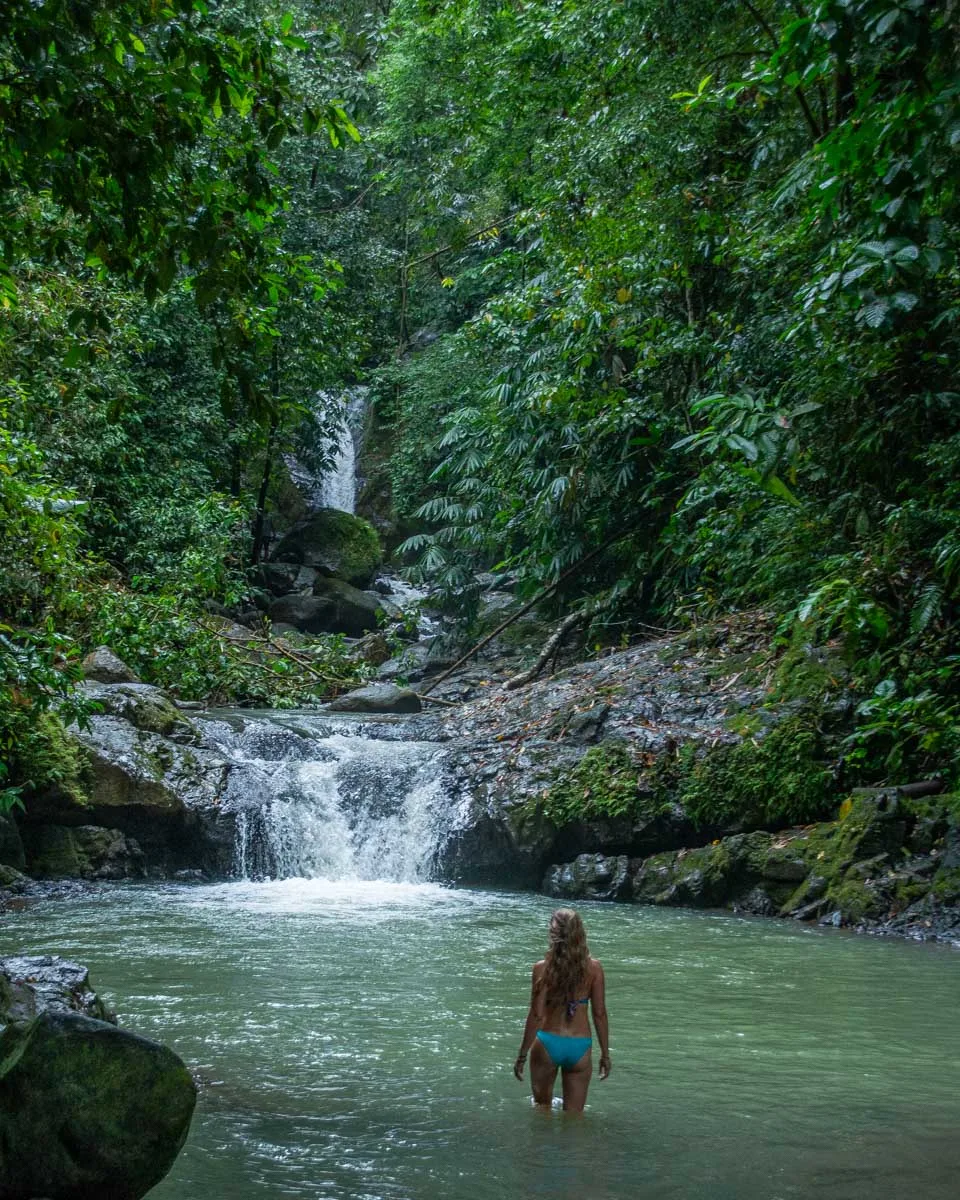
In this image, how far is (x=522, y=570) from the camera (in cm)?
1867

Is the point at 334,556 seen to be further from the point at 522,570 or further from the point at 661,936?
the point at 661,936

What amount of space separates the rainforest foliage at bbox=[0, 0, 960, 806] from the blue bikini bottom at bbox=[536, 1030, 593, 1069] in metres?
2.78

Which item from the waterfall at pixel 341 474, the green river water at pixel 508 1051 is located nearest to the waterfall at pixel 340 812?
the green river water at pixel 508 1051

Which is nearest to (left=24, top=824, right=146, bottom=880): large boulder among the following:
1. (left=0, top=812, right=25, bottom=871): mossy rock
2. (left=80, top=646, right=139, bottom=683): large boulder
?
(left=0, top=812, right=25, bottom=871): mossy rock

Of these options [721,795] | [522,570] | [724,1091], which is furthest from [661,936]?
[522,570]

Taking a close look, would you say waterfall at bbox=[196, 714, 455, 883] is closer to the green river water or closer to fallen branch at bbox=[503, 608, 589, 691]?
the green river water

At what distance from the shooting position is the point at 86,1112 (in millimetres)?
3682

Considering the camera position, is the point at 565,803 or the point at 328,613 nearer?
the point at 565,803

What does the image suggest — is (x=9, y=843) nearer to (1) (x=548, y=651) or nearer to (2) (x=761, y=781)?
(2) (x=761, y=781)

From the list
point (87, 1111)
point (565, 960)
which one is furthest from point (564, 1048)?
point (87, 1111)

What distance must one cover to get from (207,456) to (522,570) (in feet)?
29.6

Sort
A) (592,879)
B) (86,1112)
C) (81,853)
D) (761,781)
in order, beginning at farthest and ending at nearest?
(81,853)
(592,879)
(761,781)
(86,1112)

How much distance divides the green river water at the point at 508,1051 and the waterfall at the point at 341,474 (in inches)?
810

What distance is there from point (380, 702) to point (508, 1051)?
11592mm
